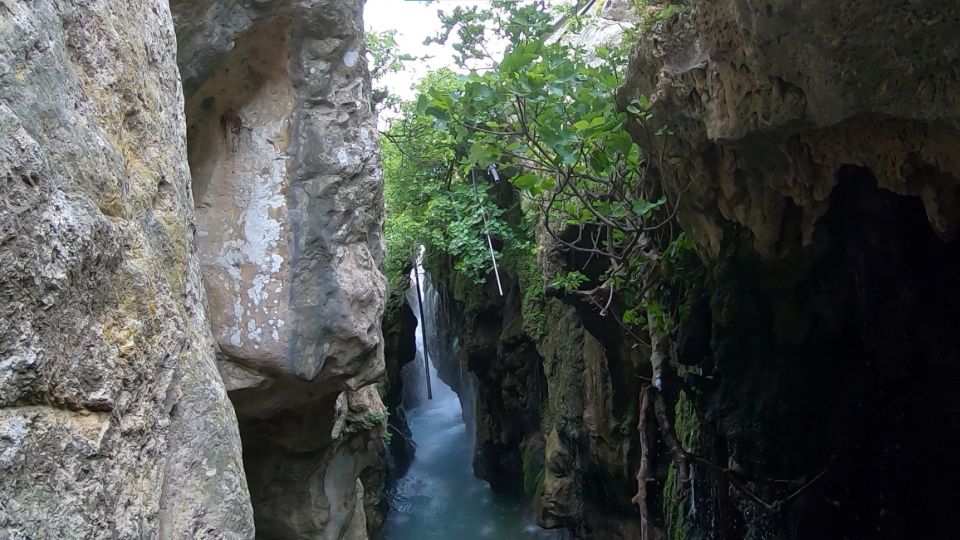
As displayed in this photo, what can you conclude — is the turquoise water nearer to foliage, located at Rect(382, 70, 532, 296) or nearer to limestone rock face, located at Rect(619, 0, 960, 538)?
foliage, located at Rect(382, 70, 532, 296)

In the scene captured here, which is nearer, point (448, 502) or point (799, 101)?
point (799, 101)

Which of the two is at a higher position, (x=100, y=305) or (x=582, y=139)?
(x=582, y=139)

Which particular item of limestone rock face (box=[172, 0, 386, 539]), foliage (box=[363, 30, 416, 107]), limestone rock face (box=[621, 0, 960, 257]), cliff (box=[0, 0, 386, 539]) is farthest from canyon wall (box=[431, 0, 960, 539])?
foliage (box=[363, 30, 416, 107])

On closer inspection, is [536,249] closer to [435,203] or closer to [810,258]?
[435,203]

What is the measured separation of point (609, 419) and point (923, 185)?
17.2ft

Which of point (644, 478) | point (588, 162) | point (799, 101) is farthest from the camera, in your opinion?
point (588, 162)

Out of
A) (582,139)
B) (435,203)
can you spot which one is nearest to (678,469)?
(582,139)

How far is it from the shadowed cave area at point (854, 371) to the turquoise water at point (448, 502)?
20.8ft

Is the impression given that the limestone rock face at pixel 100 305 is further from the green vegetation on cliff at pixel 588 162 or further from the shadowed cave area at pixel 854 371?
the shadowed cave area at pixel 854 371

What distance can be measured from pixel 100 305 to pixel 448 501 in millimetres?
12957

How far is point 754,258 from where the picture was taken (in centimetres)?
482

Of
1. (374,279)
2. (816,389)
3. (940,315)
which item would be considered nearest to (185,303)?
(374,279)

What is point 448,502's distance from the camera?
14094mm

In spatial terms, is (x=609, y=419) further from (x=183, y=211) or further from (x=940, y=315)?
(x=183, y=211)
